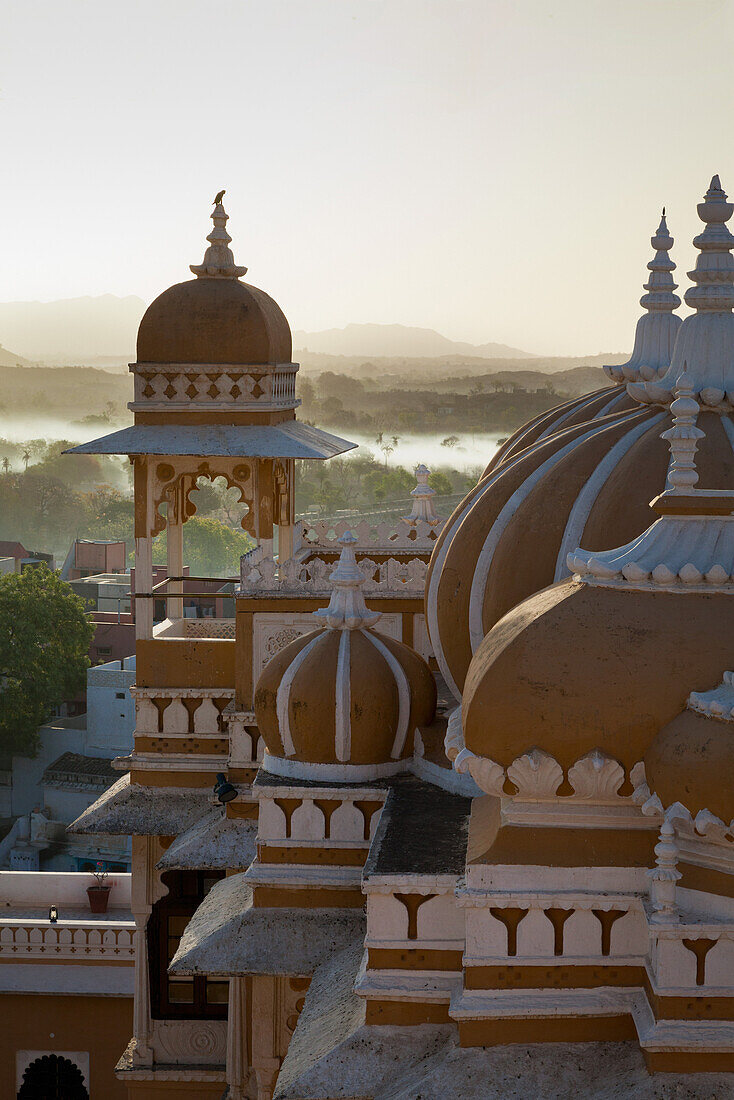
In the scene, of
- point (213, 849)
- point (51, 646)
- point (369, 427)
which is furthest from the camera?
point (369, 427)

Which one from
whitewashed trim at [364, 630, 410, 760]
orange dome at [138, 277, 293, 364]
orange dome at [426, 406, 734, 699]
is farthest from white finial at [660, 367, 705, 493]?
orange dome at [138, 277, 293, 364]

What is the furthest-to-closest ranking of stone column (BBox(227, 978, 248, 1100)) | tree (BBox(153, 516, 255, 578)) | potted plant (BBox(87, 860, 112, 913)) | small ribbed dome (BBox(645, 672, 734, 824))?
tree (BBox(153, 516, 255, 578))
potted plant (BBox(87, 860, 112, 913))
stone column (BBox(227, 978, 248, 1100))
small ribbed dome (BBox(645, 672, 734, 824))

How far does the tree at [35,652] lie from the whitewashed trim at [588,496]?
24399 mm

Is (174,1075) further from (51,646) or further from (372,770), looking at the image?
(51,646)

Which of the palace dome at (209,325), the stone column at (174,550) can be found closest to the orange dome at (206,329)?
the palace dome at (209,325)

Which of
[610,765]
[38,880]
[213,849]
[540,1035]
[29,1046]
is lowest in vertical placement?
[29,1046]

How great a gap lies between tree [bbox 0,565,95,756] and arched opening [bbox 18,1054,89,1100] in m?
16.2

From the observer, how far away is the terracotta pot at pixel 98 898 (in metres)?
15.7

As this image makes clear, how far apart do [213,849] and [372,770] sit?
7.85 feet

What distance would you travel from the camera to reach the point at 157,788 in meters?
11.4

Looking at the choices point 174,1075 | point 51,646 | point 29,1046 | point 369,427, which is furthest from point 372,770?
point 369,427

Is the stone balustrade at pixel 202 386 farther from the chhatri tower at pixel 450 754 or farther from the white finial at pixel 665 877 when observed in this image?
the white finial at pixel 665 877

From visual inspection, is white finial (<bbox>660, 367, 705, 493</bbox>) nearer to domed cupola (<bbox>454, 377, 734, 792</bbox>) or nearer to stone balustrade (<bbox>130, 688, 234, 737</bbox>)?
domed cupola (<bbox>454, 377, 734, 792</bbox>)

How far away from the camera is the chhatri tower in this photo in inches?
225
